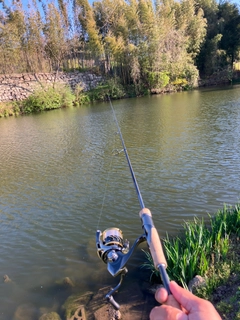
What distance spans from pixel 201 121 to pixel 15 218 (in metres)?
9.65

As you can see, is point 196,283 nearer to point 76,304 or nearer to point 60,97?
point 76,304

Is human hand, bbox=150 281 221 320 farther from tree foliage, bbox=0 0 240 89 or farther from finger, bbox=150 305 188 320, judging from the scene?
tree foliage, bbox=0 0 240 89

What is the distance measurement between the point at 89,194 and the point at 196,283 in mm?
3852

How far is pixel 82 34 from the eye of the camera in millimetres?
32750

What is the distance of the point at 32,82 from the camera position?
2891 cm

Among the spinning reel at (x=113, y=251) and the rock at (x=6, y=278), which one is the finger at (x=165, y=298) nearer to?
the spinning reel at (x=113, y=251)

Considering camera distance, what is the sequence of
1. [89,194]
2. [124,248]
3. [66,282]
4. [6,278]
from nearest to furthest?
[124,248] → [66,282] → [6,278] → [89,194]

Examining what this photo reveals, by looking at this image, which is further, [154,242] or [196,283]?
[196,283]

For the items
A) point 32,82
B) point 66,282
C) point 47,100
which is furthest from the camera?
point 32,82

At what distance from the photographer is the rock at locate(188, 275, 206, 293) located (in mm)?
2911

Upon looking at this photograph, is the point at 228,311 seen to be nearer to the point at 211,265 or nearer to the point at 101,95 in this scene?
the point at 211,265

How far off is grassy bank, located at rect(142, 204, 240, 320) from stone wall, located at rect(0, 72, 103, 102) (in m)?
27.7

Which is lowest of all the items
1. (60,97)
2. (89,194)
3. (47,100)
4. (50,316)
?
(50,316)

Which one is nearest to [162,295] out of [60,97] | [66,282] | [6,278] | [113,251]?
[113,251]
